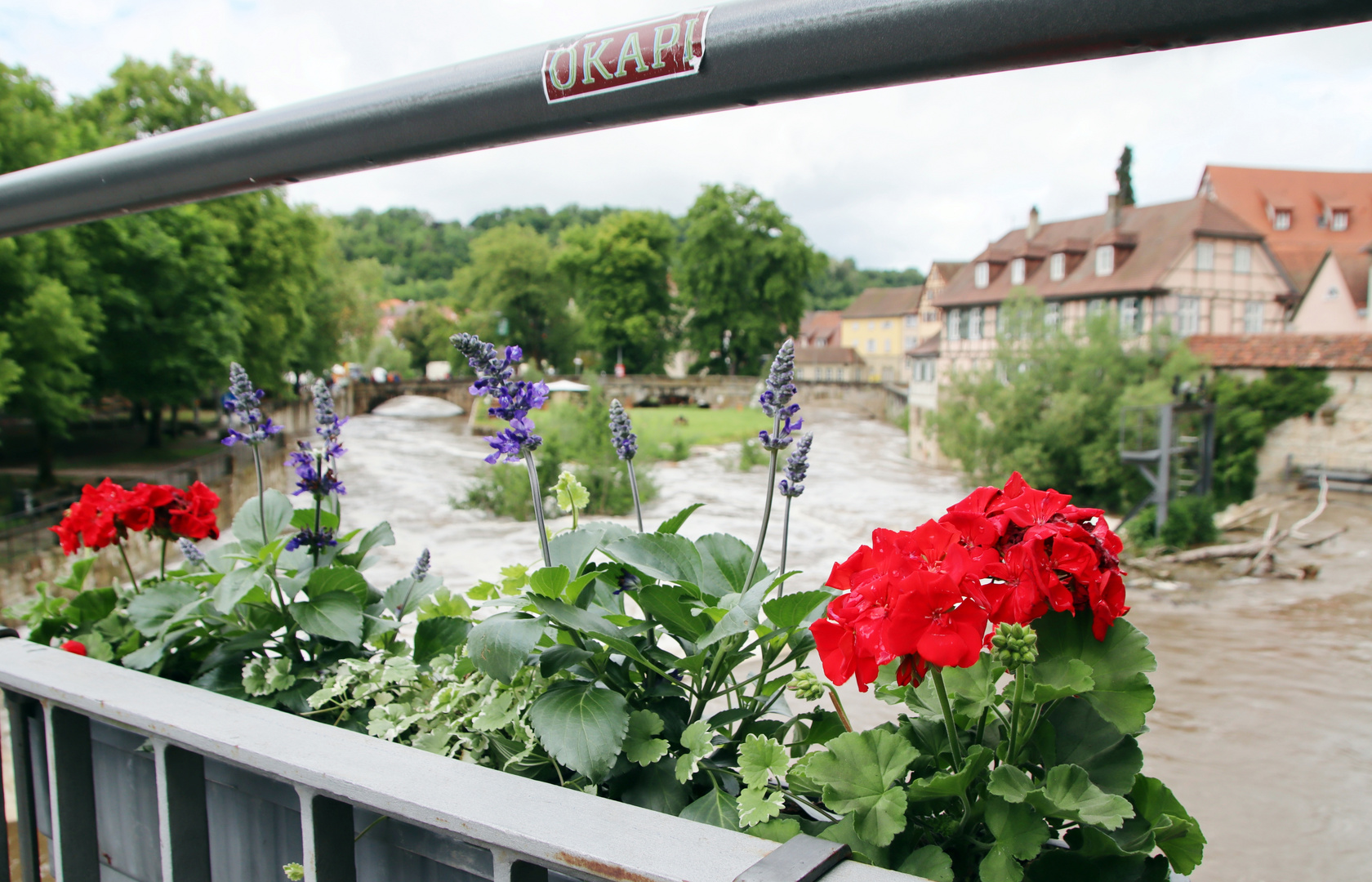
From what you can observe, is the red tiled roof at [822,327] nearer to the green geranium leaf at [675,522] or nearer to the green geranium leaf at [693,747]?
the green geranium leaf at [675,522]

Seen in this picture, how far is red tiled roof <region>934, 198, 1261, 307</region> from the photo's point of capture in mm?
23422

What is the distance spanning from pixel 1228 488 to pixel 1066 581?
69.1 feet

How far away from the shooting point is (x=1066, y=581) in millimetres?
741

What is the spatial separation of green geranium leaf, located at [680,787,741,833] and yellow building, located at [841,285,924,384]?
3327 centimetres

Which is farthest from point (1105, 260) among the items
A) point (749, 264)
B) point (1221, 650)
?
point (1221, 650)

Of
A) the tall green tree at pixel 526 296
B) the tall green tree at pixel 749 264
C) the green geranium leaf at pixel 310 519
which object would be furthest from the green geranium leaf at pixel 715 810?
the tall green tree at pixel 526 296

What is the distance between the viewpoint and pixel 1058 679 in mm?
746

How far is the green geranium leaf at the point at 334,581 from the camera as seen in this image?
1294 mm

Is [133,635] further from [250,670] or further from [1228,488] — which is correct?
[1228,488]

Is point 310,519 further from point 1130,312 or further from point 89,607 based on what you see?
point 1130,312

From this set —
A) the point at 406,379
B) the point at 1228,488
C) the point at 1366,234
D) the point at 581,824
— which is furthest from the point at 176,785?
the point at 406,379

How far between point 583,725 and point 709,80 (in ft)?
2.07

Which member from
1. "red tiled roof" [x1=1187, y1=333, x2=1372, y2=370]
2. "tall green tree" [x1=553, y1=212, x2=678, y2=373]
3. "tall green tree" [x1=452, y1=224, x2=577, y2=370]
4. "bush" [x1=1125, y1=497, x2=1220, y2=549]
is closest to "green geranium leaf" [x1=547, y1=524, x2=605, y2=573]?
"bush" [x1=1125, y1=497, x2=1220, y2=549]

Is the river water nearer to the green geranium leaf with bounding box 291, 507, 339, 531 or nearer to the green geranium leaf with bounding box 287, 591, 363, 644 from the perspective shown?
the green geranium leaf with bounding box 291, 507, 339, 531
